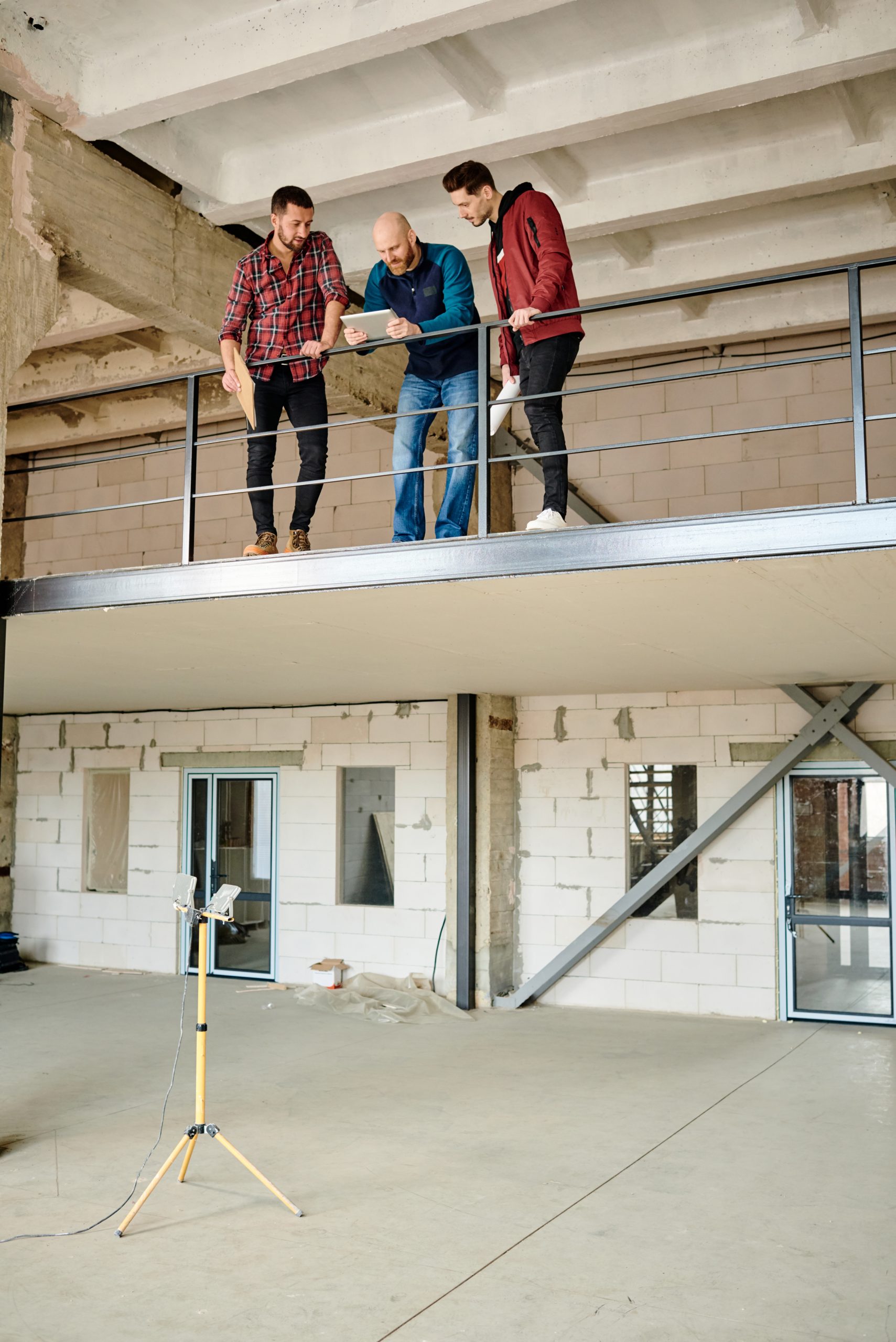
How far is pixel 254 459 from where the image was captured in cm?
522

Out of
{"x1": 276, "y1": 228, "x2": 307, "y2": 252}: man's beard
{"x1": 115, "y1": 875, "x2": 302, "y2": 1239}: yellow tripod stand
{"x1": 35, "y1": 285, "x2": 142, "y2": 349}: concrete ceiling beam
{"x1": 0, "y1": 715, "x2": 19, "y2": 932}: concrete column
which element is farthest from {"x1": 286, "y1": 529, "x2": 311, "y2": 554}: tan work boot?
{"x1": 0, "y1": 715, "x2": 19, "y2": 932}: concrete column

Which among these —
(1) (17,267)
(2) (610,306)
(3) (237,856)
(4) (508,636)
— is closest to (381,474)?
(2) (610,306)

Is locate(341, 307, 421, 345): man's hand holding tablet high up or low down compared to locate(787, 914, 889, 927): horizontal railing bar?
up

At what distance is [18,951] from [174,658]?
5.66m

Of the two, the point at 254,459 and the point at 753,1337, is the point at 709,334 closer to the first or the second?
the point at 254,459

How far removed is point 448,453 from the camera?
16.3ft

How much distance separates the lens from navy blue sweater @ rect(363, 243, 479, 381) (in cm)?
492

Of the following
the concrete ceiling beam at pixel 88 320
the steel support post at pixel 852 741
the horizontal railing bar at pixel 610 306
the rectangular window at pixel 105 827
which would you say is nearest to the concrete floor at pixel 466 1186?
the steel support post at pixel 852 741

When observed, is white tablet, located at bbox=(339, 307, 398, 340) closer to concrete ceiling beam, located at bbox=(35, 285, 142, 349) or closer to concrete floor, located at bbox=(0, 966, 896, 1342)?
concrete ceiling beam, located at bbox=(35, 285, 142, 349)

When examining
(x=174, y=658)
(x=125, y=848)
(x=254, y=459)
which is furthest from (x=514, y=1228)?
(x=125, y=848)

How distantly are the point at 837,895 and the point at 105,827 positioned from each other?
22.4 feet

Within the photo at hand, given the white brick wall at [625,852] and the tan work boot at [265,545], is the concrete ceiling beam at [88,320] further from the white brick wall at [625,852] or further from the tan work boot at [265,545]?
the white brick wall at [625,852]

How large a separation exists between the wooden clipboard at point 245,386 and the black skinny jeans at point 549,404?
47.7 inches

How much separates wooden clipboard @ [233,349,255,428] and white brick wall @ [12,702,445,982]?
462 cm
